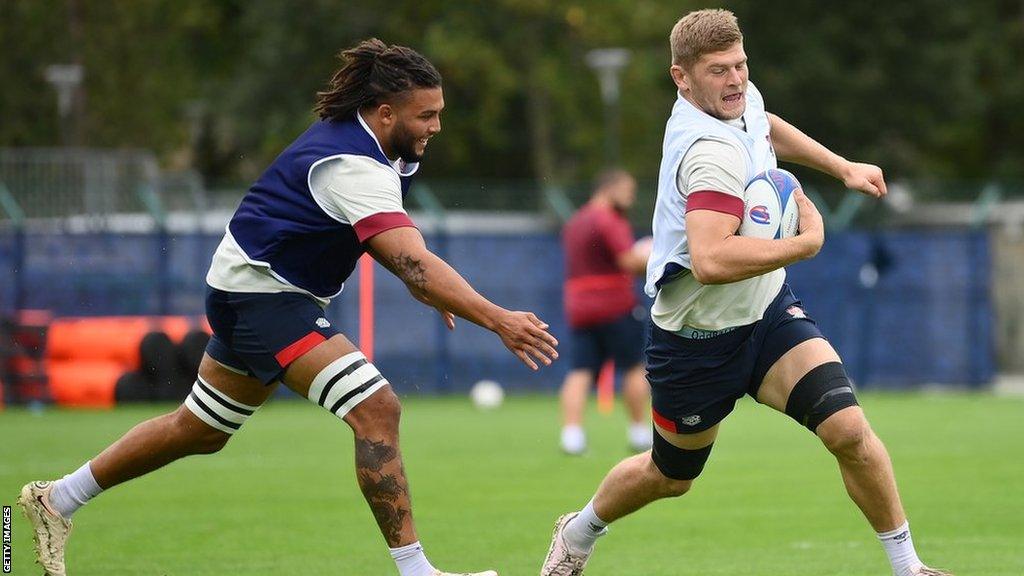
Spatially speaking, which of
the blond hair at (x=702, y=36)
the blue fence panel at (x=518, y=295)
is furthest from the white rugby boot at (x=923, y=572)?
the blue fence panel at (x=518, y=295)

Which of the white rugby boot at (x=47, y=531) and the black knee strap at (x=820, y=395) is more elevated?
the black knee strap at (x=820, y=395)

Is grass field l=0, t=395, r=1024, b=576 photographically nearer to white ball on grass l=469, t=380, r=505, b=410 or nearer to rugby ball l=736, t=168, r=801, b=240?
rugby ball l=736, t=168, r=801, b=240

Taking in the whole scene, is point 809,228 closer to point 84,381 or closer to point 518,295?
point 84,381

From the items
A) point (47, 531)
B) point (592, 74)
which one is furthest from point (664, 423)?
point (592, 74)

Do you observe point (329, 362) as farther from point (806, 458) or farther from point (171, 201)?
point (171, 201)

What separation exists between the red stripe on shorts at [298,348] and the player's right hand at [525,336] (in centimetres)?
78

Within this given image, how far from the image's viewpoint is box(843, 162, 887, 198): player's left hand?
6.26 metres

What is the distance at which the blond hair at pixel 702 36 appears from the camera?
19.2 feet

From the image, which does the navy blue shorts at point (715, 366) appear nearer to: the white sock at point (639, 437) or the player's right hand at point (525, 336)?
the player's right hand at point (525, 336)

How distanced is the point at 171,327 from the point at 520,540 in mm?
12268

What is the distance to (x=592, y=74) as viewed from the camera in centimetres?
4259

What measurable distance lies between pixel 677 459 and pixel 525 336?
97 cm

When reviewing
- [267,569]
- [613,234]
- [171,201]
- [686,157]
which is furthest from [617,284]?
[171,201]

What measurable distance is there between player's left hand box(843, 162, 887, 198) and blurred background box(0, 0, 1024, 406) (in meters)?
13.4
